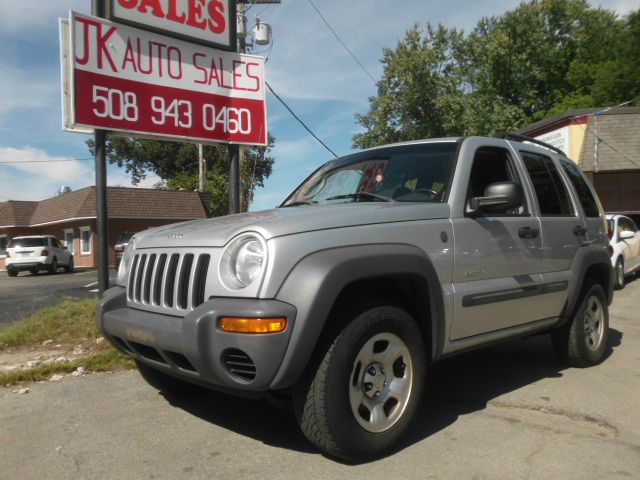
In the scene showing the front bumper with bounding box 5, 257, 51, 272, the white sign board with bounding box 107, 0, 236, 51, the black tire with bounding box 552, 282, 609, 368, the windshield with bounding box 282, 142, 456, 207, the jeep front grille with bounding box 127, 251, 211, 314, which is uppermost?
the white sign board with bounding box 107, 0, 236, 51

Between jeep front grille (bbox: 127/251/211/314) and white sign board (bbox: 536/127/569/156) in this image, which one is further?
white sign board (bbox: 536/127/569/156)

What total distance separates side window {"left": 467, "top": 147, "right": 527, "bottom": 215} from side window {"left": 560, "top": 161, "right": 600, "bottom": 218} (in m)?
1.04

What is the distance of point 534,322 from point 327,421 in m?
2.16

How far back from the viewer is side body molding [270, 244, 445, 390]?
109 inches

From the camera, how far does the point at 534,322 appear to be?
434cm

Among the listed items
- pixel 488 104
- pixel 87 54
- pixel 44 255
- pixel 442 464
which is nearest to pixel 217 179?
pixel 44 255

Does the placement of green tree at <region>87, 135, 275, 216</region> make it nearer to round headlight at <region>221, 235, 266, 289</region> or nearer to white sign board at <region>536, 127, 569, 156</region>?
white sign board at <region>536, 127, 569, 156</region>

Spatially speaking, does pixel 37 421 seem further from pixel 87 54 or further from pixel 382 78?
pixel 382 78

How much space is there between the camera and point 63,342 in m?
6.06

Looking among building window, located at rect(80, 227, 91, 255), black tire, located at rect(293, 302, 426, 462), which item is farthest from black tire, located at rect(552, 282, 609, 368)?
building window, located at rect(80, 227, 91, 255)

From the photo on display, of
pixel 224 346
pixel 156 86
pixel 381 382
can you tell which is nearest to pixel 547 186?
pixel 381 382

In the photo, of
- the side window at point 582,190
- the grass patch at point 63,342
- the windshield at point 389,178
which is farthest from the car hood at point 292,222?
the side window at point 582,190

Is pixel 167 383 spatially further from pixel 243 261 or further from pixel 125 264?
pixel 243 261

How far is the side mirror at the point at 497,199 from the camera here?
3.66 meters
